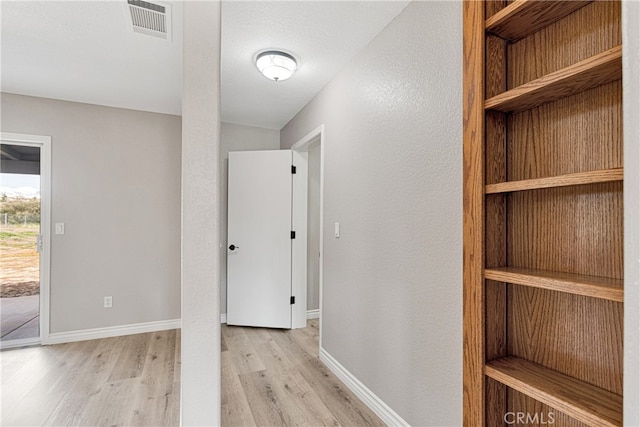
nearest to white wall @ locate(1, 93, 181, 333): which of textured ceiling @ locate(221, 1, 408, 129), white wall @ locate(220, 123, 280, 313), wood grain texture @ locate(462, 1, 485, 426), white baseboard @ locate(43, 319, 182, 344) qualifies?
white baseboard @ locate(43, 319, 182, 344)

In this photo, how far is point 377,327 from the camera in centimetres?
202

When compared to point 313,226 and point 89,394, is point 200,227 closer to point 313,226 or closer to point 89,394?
point 89,394

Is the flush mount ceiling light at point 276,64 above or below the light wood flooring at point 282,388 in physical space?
above

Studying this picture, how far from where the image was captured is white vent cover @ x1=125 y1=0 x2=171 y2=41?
68.7 inches

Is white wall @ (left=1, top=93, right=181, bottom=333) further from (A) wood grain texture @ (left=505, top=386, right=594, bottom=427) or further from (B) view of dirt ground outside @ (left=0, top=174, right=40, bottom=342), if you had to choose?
(A) wood grain texture @ (left=505, top=386, right=594, bottom=427)

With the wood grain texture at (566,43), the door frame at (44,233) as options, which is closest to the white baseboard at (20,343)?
the door frame at (44,233)

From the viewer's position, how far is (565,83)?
88 centimetres

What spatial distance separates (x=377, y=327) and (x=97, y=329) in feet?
9.76

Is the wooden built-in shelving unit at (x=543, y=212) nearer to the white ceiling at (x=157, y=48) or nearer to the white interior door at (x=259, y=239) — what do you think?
the white ceiling at (x=157, y=48)

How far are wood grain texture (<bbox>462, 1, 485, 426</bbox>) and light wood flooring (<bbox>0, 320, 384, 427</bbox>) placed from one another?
1062mm

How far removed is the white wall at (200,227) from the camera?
44.2 inches

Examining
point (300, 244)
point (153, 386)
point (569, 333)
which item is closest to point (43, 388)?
point (153, 386)

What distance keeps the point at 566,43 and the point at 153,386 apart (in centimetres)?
301
